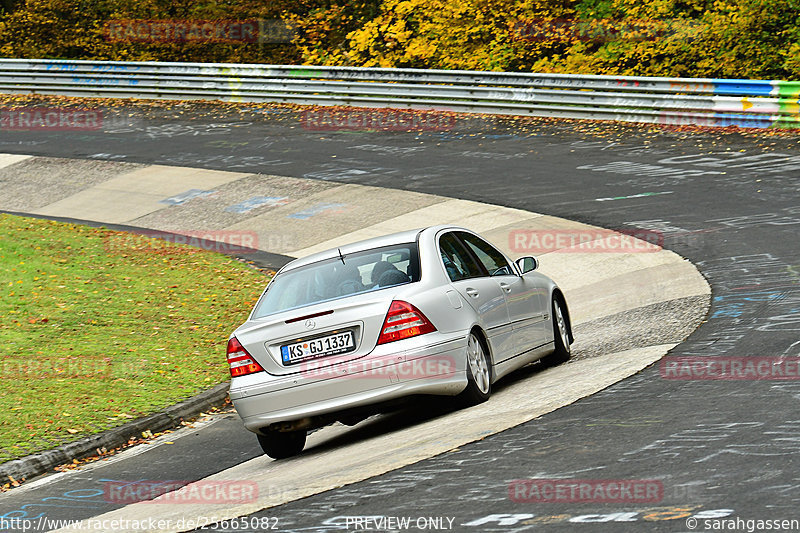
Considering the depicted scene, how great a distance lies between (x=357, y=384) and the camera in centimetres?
815

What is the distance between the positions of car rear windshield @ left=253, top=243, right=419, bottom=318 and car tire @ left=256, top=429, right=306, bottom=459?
932mm

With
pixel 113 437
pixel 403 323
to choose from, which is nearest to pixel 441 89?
pixel 113 437

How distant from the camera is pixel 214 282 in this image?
16.6 metres

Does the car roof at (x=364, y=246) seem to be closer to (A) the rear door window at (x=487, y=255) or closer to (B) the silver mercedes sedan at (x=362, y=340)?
(B) the silver mercedes sedan at (x=362, y=340)

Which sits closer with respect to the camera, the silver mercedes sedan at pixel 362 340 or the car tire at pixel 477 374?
the silver mercedes sedan at pixel 362 340

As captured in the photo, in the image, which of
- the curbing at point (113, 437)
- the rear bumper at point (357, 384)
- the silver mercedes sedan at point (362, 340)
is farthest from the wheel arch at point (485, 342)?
the curbing at point (113, 437)

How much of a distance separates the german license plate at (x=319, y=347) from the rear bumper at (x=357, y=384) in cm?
11

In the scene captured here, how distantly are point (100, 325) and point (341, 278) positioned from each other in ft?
19.6

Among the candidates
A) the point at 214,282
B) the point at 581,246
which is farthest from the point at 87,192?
the point at 581,246

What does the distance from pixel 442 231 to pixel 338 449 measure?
212cm

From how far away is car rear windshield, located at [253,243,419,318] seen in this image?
8.80 metres

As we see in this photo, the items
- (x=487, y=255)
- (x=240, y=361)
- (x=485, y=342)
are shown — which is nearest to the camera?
(x=240, y=361)

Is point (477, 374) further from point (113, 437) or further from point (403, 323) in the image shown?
point (113, 437)

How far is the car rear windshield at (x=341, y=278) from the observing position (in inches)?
346
